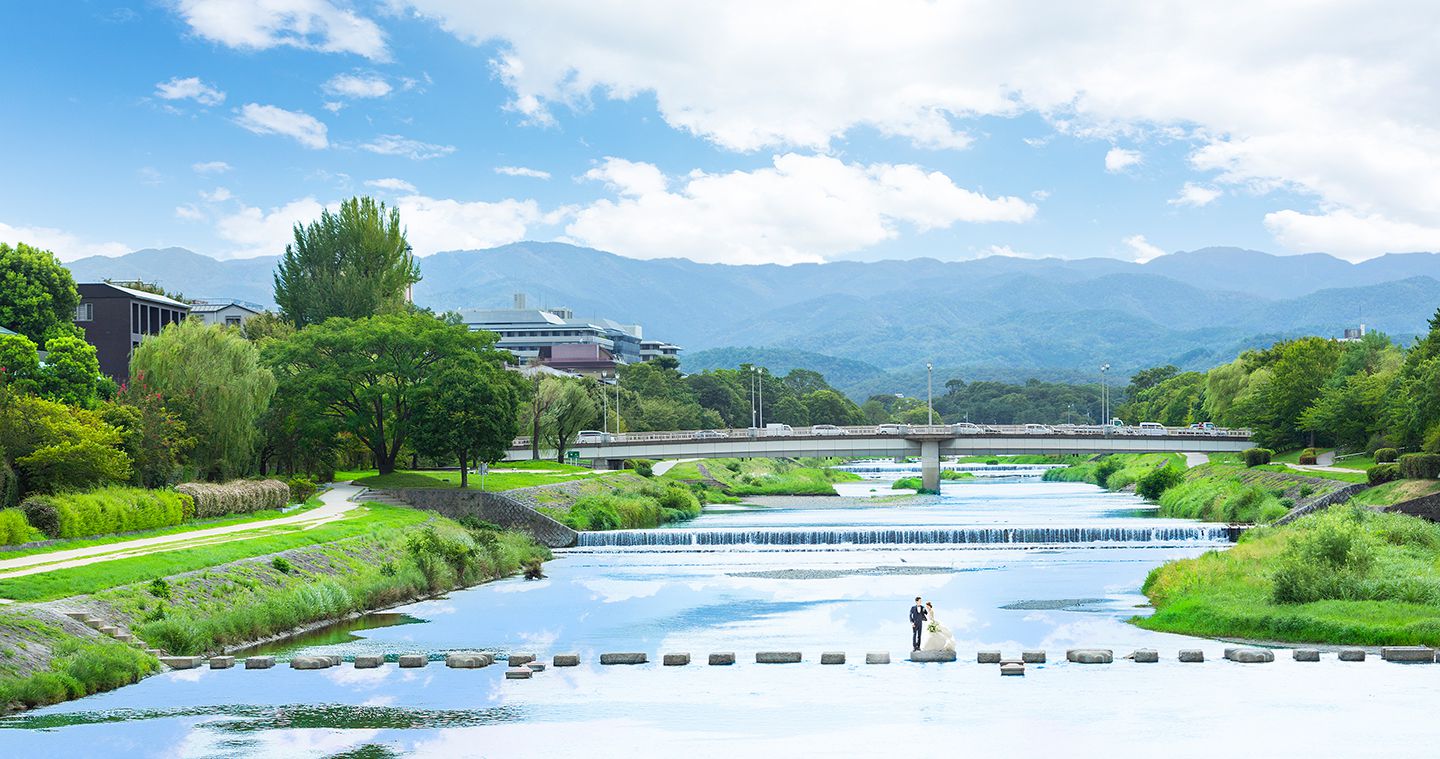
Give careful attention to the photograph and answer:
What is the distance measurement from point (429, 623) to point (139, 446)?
809 inches

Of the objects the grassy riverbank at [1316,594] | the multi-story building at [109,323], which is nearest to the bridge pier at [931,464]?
the multi-story building at [109,323]

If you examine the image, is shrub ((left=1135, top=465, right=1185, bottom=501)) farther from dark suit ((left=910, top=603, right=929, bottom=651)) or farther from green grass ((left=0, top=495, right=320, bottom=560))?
dark suit ((left=910, top=603, right=929, bottom=651))

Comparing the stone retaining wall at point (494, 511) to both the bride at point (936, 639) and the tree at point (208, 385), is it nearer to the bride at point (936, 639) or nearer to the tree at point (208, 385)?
the tree at point (208, 385)

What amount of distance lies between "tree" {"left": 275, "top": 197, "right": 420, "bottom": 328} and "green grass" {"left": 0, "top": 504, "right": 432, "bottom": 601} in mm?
53324

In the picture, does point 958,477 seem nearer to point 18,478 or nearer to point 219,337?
point 219,337

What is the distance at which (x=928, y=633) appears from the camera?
4288cm

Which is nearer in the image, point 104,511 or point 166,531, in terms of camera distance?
point 104,511

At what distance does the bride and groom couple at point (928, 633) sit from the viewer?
139 feet

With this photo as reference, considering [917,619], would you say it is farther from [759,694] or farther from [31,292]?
[31,292]

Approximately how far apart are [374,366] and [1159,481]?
70.4 meters

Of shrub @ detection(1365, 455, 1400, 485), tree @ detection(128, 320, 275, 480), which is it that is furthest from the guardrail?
tree @ detection(128, 320, 275, 480)

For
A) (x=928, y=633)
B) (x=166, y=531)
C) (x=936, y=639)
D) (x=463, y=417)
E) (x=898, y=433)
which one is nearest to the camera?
(x=936, y=639)

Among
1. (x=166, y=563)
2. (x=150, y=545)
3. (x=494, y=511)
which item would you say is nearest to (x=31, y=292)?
(x=494, y=511)

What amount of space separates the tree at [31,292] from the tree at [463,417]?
72.4 feet
